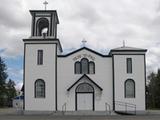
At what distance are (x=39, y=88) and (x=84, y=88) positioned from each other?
489cm

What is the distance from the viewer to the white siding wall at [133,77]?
164 feet

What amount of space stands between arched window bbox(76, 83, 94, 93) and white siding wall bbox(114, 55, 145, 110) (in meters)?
2.82

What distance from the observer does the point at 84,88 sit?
50750mm

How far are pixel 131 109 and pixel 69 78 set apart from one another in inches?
294

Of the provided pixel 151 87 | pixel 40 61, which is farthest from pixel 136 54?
pixel 151 87

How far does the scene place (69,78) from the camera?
166 ft

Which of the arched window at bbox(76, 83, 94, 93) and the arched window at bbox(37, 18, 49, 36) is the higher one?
the arched window at bbox(37, 18, 49, 36)

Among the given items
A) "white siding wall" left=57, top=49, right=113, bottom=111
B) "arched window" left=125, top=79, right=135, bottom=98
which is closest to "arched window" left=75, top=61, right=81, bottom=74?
"white siding wall" left=57, top=49, right=113, bottom=111

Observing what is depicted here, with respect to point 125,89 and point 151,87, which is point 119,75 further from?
point 151,87

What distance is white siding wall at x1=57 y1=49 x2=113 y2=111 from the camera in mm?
50156

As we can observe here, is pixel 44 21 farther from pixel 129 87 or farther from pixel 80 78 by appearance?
pixel 129 87

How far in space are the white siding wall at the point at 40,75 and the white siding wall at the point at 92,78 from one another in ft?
2.91

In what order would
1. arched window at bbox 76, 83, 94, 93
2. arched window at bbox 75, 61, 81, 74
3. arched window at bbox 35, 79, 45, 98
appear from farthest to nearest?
arched window at bbox 75, 61, 81, 74
arched window at bbox 76, 83, 94, 93
arched window at bbox 35, 79, 45, 98

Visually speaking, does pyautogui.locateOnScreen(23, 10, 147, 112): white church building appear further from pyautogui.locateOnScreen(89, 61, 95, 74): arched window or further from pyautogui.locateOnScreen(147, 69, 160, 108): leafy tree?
pyautogui.locateOnScreen(147, 69, 160, 108): leafy tree
